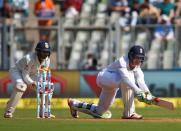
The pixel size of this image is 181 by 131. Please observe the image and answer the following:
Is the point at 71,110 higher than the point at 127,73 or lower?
lower

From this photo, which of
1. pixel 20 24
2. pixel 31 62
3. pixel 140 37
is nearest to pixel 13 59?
pixel 20 24

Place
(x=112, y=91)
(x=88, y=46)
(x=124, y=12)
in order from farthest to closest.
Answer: (x=124, y=12) → (x=88, y=46) → (x=112, y=91)

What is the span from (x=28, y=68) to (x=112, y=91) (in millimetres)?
1554

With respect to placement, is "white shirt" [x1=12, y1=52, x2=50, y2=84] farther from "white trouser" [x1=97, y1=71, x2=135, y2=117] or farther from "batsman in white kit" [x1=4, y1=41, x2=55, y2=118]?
"white trouser" [x1=97, y1=71, x2=135, y2=117]

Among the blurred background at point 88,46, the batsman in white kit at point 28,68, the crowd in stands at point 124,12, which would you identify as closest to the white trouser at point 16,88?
the batsman in white kit at point 28,68

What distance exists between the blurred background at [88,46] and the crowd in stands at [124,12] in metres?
0.03

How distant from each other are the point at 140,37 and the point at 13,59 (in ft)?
11.8

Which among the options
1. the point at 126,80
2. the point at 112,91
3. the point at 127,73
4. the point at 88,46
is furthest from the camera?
the point at 88,46

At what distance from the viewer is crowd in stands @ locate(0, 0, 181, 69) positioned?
16281 mm

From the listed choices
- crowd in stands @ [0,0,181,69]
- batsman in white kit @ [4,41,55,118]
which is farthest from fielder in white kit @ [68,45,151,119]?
crowd in stands @ [0,0,181,69]

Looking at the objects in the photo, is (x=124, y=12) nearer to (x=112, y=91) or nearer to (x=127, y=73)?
(x=112, y=91)

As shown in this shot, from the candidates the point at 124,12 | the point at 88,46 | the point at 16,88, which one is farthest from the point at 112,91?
the point at 124,12

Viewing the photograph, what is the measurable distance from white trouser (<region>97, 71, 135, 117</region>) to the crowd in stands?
19.4 feet

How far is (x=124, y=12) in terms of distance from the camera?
58.6 feet
